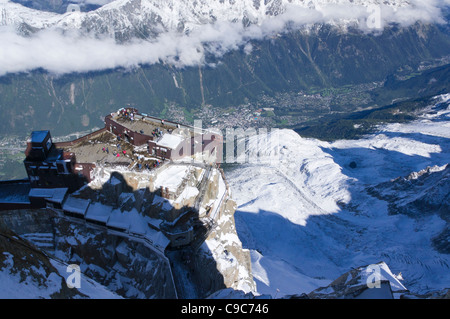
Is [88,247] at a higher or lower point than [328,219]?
higher

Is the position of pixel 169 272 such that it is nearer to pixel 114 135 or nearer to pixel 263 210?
pixel 114 135

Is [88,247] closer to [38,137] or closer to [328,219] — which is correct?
[38,137]

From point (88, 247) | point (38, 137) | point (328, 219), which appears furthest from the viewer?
point (328, 219)

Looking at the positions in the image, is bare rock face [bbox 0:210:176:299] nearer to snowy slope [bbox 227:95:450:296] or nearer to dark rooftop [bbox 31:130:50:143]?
dark rooftop [bbox 31:130:50:143]

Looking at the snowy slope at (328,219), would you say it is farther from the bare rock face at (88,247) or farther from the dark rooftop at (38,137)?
the dark rooftop at (38,137)

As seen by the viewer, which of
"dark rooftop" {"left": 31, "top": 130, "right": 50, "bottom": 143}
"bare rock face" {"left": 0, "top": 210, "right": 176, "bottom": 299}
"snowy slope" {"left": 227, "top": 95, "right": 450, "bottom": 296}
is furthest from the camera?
"snowy slope" {"left": 227, "top": 95, "right": 450, "bottom": 296}

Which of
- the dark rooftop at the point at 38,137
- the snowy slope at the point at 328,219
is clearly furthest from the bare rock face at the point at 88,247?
the snowy slope at the point at 328,219

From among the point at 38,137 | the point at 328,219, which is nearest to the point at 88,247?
the point at 38,137

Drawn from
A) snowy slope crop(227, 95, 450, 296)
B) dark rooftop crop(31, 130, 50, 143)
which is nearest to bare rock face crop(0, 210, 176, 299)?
dark rooftop crop(31, 130, 50, 143)

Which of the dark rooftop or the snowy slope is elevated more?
the dark rooftop

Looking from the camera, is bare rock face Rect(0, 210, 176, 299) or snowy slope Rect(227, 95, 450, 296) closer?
bare rock face Rect(0, 210, 176, 299)
